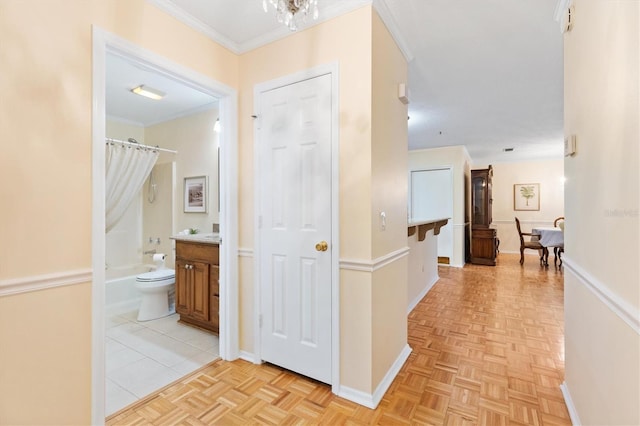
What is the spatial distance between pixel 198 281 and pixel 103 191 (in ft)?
4.87

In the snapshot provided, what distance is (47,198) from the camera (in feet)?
4.30

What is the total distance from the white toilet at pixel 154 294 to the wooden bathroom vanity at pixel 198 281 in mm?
258

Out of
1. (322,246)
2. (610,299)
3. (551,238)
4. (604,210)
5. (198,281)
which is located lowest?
(198,281)

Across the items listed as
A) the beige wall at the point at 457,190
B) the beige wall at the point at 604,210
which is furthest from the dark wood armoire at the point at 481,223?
the beige wall at the point at 604,210

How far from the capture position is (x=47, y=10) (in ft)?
4.24

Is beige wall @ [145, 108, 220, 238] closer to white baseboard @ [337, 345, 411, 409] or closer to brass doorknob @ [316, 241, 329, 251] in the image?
brass doorknob @ [316, 241, 329, 251]

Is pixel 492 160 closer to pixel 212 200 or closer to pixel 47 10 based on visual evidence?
pixel 212 200

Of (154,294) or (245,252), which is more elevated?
(245,252)

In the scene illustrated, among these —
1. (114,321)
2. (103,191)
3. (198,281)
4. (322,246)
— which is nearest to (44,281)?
(103,191)

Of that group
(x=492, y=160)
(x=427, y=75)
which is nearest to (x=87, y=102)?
(x=427, y=75)

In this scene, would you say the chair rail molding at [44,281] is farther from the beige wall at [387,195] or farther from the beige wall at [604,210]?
the beige wall at [604,210]

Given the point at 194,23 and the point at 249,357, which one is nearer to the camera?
the point at 194,23

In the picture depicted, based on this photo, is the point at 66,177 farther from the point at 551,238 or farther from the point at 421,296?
the point at 551,238

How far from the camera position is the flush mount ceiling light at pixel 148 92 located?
9.74 feet
